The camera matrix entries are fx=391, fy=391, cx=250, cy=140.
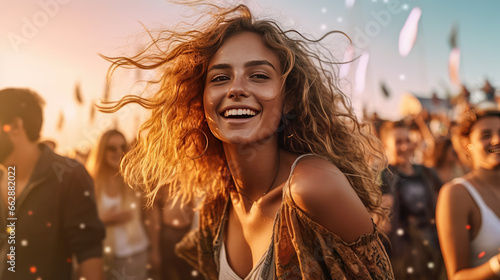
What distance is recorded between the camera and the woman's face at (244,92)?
1.46m

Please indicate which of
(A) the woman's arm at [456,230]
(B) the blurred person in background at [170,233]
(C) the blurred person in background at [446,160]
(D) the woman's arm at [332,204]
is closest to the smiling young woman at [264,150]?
(D) the woman's arm at [332,204]

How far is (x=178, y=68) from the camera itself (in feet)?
5.60

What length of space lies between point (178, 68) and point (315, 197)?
0.88m

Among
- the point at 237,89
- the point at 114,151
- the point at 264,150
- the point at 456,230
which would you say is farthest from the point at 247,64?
the point at 114,151

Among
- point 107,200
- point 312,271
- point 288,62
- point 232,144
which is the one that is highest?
point 288,62

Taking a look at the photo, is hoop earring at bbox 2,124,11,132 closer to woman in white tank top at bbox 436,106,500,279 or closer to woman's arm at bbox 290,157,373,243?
woman's arm at bbox 290,157,373,243

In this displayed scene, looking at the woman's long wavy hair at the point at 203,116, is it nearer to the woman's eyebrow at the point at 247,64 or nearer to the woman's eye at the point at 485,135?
the woman's eyebrow at the point at 247,64

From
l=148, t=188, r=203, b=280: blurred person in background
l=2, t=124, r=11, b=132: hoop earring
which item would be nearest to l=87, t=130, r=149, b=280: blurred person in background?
l=148, t=188, r=203, b=280: blurred person in background

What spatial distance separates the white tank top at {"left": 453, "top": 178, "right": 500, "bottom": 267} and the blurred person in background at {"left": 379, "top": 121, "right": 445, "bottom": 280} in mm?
1012

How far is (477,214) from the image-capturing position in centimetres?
181

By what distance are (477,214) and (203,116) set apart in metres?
1.35

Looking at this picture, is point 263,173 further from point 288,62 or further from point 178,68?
point 178,68

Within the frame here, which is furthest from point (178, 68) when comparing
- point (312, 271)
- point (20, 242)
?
point (20, 242)

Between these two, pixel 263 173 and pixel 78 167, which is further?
pixel 78 167
